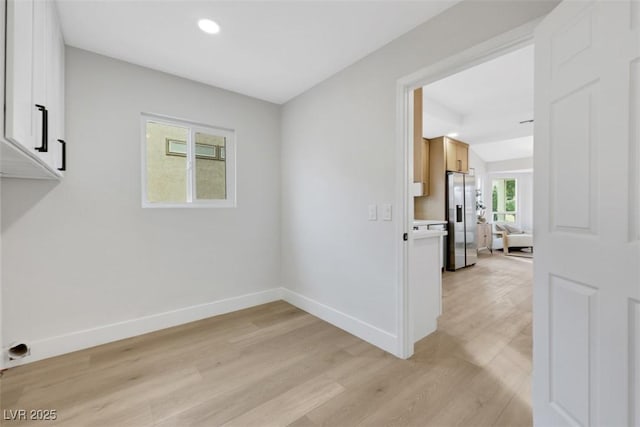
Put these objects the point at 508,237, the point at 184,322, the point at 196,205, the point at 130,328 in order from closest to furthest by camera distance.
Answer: the point at 130,328 → the point at 184,322 → the point at 196,205 → the point at 508,237

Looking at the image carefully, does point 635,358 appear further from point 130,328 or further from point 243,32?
point 130,328

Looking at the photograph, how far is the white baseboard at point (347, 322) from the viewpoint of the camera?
2.21m

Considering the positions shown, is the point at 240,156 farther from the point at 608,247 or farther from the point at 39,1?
the point at 608,247

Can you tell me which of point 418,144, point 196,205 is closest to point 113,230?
point 196,205

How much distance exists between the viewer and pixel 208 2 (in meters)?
1.74

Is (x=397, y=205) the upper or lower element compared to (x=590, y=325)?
upper

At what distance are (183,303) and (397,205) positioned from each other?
233 cm

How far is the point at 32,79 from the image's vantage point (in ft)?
3.82

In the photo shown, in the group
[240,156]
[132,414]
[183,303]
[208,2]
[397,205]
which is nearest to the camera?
[132,414]

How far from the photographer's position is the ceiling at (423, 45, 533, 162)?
9.70ft

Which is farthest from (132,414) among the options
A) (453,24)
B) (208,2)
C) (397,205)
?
(453,24)

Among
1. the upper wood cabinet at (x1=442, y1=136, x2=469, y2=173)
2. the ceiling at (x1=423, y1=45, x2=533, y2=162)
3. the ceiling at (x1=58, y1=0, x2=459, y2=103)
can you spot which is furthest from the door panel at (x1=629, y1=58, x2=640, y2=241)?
the upper wood cabinet at (x1=442, y1=136, x2=469, y2=173)

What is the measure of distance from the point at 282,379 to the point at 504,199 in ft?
27.9

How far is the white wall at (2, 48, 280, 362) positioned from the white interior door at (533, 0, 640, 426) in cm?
272
